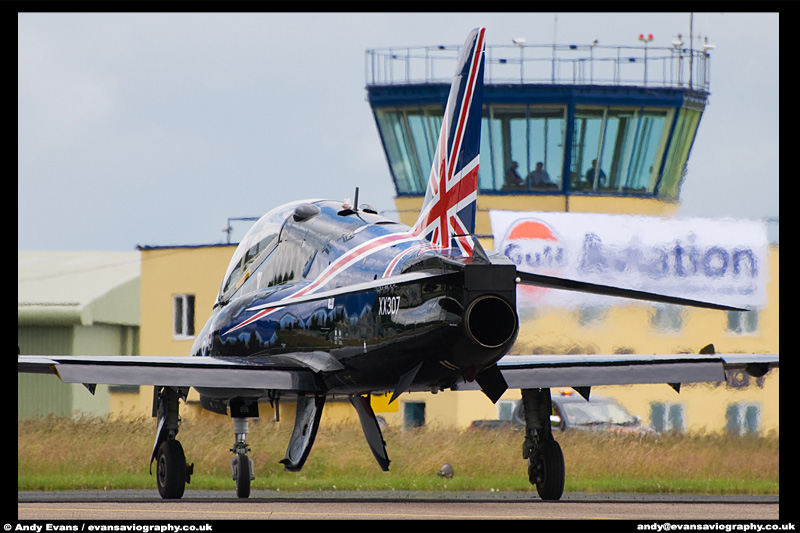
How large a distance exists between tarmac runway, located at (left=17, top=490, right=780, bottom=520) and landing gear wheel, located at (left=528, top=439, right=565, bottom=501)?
0.18 metres

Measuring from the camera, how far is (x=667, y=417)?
3178cm

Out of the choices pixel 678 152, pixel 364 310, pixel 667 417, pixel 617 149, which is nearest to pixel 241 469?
pixel 364 310

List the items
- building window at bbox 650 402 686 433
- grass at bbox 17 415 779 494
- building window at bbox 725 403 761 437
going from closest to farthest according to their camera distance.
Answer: grass at bbox 17 415 779 494, building window at bbox 725 403 761 437, building window at bbox 650 402 686 433

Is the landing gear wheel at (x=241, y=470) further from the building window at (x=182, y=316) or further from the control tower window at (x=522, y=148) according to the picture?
the control tower window at (x=522, y=148)

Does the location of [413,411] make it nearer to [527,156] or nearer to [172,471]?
[527,156]

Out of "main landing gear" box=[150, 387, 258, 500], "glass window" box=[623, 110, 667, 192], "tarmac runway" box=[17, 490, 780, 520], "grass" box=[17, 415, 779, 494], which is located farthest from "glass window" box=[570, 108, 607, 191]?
"main landing gear" box=[150, 387, 258, 500]

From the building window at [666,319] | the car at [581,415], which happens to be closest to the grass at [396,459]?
the car at [581,415]

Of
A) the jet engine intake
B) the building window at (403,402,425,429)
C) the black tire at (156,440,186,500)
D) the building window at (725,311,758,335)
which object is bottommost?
the building window at (403,402,425,429)

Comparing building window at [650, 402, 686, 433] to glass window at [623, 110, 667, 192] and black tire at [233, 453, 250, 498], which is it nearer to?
glass window at [623, 110, 667, 192]

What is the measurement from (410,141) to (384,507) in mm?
24918

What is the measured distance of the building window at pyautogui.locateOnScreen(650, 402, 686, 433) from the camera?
2850cm

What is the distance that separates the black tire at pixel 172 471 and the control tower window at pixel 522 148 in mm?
21931
